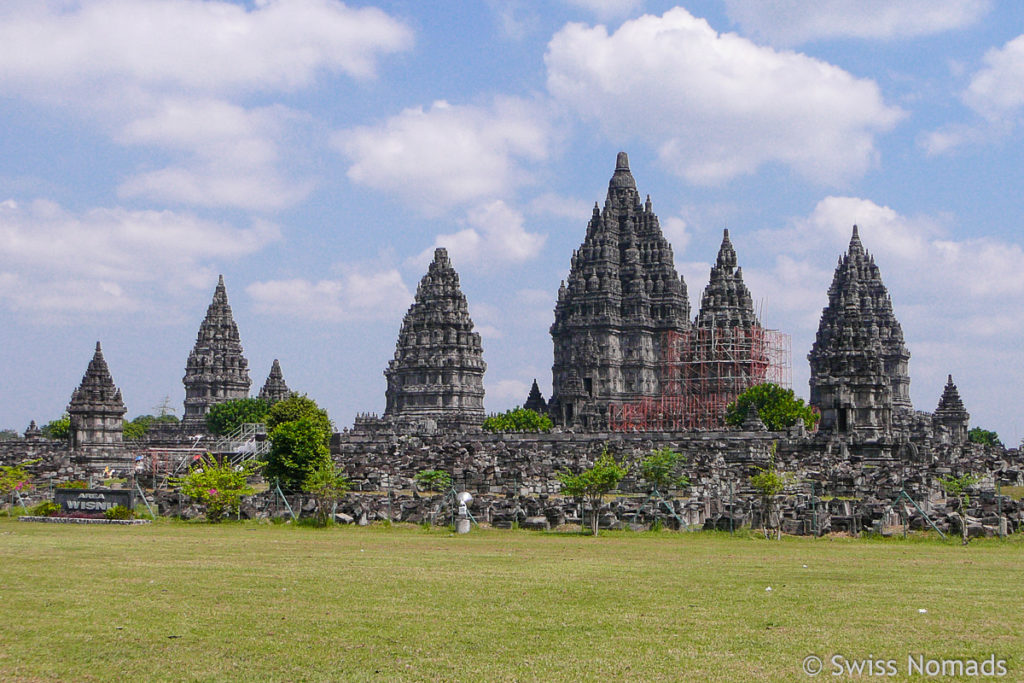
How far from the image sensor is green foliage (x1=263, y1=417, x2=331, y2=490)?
4741 cm

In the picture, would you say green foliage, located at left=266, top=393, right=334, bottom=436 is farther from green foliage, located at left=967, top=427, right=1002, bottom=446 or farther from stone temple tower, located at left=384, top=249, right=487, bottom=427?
green foliage, located at left=967, top=427, right=1002, bottom=446

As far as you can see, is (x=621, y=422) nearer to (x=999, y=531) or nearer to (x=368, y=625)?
(x=999, y=531)

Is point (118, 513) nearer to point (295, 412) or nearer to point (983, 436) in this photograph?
point (295, 412)

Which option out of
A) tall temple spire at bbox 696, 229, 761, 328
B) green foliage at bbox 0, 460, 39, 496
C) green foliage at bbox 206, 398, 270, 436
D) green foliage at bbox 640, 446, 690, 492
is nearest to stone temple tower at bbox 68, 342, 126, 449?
green foliage at bbox 0, 460, 39, 496

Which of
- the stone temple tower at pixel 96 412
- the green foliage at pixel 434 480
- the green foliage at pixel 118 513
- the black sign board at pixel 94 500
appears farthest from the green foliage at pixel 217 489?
the stone temple tower at pixel 96 412

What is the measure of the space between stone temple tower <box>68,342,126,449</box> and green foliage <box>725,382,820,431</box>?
52021 millimetres

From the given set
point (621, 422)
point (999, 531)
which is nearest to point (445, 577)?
point (999, 531)

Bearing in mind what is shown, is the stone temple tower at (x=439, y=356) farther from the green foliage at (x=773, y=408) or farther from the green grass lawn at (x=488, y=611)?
the green grass lawn at (x=488, y=611)

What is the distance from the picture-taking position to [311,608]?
15.9 metres

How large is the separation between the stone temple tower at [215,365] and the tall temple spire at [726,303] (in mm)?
60710

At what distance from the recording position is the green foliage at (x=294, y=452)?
156 ft

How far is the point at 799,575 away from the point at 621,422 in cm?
9491

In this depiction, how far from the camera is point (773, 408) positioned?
97750mm

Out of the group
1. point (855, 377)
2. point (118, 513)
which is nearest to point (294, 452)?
point (118, 513)
